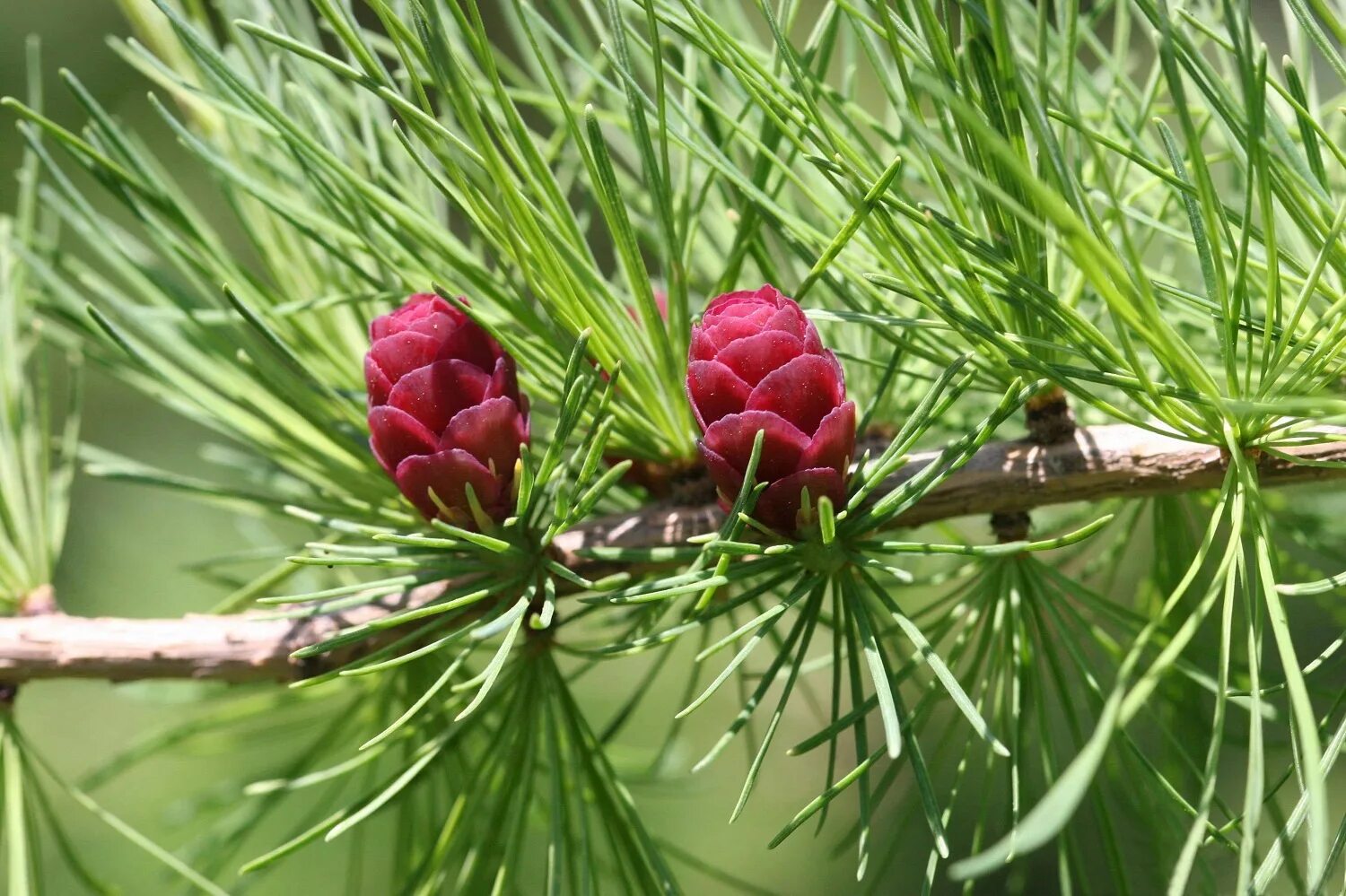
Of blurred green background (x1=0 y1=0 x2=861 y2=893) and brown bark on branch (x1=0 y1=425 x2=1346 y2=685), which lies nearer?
brown bark on branch (x1=0 y1=425 x2=1346 y2=685)

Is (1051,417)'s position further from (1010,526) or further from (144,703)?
(144,703)

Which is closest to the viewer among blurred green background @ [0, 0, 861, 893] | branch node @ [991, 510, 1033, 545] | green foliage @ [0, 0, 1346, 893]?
green foliage @ [0, 0, 1346, 893]

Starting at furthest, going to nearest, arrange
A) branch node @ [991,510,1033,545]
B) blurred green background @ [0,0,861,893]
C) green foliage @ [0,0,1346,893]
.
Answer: blurred green background @ [0,0,861,893] < branch node @ [991,510,1033,545] < green foliage @ [0,0,1346,893]

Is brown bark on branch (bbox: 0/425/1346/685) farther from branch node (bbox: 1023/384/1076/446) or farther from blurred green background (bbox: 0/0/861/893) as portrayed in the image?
blurred green background (bbox: 0/0/861/893)

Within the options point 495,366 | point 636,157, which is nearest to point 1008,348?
point 495,366

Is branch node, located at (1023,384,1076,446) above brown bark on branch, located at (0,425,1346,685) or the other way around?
above

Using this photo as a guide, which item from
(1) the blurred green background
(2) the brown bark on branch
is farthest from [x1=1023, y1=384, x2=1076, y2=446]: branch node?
(1) the blurred green background

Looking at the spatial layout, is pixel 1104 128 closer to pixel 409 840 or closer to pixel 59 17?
pixel 409 840

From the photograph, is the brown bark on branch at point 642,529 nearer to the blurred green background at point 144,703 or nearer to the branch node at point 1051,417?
the branch node at point 1051,417
